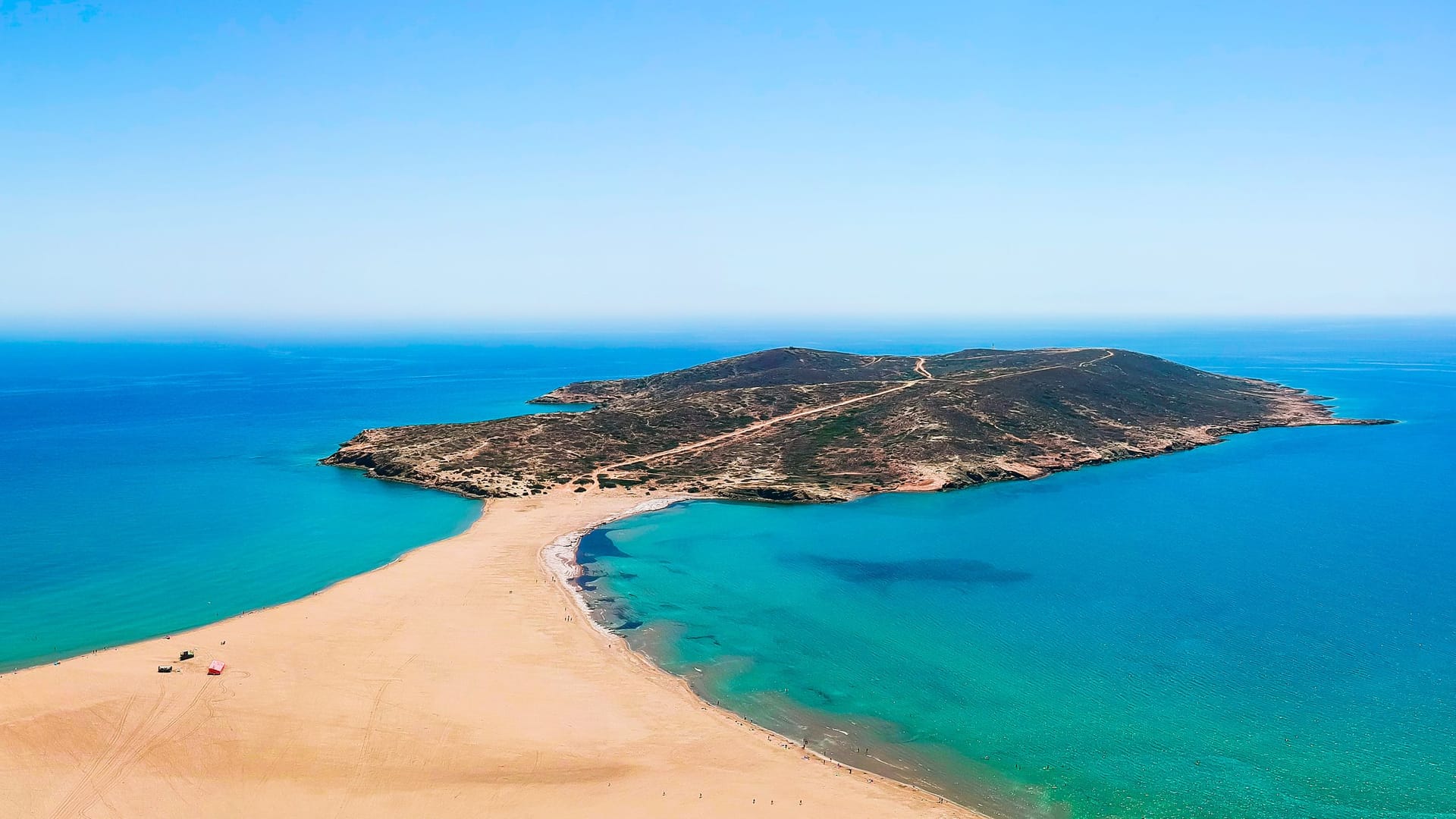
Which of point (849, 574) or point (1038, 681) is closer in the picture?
point (1038, 681)

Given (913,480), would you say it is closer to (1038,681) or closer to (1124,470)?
(1124,470)

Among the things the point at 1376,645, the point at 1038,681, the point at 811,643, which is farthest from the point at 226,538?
the point at 1376,645

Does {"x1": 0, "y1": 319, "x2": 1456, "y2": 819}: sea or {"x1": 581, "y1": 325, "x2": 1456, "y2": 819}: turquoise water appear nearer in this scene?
{"x1": 581, "y1": 325, "x2": 1456, "y2": 819}: turquoise water

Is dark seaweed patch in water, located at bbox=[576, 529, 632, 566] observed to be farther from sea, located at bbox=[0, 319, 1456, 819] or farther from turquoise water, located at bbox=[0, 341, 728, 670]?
turquoise water, located at bbox=[0, 341, 728, 670]

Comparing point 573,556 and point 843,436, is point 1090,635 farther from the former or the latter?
point 843,436

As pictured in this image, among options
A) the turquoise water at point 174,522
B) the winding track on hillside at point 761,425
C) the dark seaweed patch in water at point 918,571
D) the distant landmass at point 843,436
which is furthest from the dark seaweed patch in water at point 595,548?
the winding track on hillside at point 761,425

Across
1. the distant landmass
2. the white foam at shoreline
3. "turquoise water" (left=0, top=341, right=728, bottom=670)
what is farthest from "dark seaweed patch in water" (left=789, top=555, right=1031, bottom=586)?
"turquoise water" (left=0, top=341, right=728, bottom=670)

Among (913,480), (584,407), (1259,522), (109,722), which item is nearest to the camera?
(109,722)
